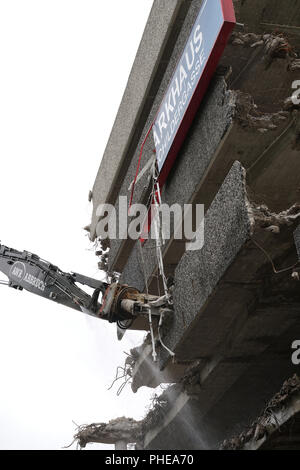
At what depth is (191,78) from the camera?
11383mm

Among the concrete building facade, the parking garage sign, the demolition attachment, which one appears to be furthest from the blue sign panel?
the demolition attachment

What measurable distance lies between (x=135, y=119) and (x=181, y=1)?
346 centimetres

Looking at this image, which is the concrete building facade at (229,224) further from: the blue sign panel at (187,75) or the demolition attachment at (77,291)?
the demolition attachment at (77,291)

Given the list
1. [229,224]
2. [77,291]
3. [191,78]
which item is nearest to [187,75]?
[191,78]

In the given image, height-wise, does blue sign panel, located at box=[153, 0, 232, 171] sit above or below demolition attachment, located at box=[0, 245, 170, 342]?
above

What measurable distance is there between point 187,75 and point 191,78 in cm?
31

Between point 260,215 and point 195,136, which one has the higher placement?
point 195,136

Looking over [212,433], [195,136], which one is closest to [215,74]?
[195,136]

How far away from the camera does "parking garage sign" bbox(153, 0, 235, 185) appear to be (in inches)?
411

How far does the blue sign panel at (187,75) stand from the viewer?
10.6 m

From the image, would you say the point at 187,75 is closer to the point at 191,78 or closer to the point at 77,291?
the point at 191,78

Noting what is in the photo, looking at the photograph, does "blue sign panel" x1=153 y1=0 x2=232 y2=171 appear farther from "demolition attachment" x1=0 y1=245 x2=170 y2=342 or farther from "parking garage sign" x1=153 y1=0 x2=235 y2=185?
"demolition attachment" x1=0 y1=245 x2=170 y2=342
